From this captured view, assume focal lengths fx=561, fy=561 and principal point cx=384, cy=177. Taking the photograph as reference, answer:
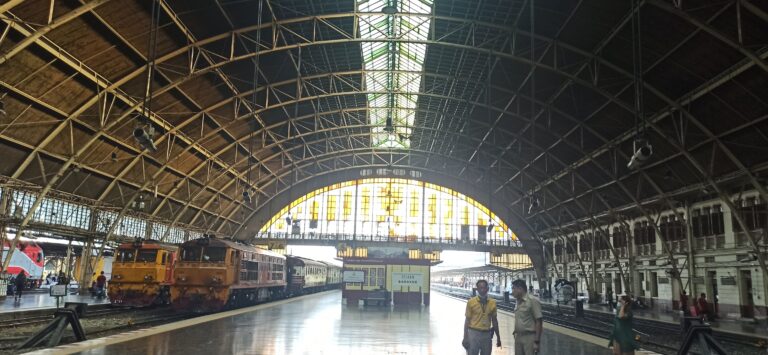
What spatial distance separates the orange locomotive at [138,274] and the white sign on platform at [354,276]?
9.03 meters

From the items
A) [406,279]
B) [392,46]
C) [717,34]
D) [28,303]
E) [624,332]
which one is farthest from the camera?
[392,46]

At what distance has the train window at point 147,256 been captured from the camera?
2644 centimetres

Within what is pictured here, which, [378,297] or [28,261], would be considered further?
[28,261]

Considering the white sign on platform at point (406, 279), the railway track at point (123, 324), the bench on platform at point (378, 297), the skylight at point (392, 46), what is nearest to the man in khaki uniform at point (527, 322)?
the railway track at point (123, 324)

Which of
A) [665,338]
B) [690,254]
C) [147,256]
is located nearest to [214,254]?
[147,256]

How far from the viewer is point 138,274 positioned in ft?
85.6

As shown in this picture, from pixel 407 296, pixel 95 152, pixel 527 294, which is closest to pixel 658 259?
pixel 407 296

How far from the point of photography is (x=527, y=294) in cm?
856

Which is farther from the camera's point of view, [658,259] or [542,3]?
[658,259]

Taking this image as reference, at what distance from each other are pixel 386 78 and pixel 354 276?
58.7 ft

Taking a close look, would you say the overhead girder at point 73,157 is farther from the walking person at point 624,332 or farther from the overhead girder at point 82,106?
the walking person at point 624,332

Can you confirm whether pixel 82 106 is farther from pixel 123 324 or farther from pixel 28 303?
pixel 123 324

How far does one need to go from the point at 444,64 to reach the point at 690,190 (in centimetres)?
1662

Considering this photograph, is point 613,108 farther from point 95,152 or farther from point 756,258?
point 95,152
